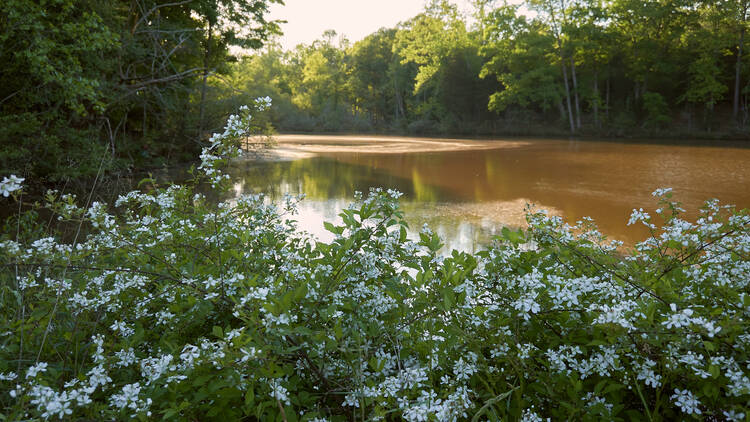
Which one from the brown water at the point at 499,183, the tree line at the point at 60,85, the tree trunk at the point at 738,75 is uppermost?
the tree trunk at the point at 738,75

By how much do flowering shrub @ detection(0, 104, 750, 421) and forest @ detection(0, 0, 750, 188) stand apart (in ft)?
4.54

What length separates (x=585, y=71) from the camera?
118ft

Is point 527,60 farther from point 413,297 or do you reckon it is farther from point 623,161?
point 413,297

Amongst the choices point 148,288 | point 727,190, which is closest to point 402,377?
point 148,288

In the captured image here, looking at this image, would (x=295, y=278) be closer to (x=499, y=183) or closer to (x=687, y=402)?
(x=687, y=402)

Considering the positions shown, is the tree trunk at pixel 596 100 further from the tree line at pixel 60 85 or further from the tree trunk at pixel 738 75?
the tree line at pixel 60 85

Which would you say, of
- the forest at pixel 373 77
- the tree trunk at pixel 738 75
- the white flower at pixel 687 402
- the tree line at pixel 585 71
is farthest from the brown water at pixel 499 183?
the tree trunk at pixel 738 75

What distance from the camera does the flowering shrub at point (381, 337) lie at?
1.61 meters

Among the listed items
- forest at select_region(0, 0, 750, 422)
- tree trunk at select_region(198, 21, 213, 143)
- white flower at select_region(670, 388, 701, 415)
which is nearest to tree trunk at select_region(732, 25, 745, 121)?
forest at select_region(0, 0, 750, 422)

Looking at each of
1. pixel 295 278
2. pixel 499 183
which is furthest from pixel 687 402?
pixel 499 183

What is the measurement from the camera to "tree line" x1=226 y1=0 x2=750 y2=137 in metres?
30.2

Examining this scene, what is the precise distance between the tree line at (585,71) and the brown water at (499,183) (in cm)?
1059

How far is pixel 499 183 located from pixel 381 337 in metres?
10.7

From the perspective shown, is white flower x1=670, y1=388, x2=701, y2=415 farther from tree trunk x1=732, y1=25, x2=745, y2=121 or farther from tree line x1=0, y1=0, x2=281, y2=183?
tree trunk x1=732, y1=25, x2=745, y2=121
